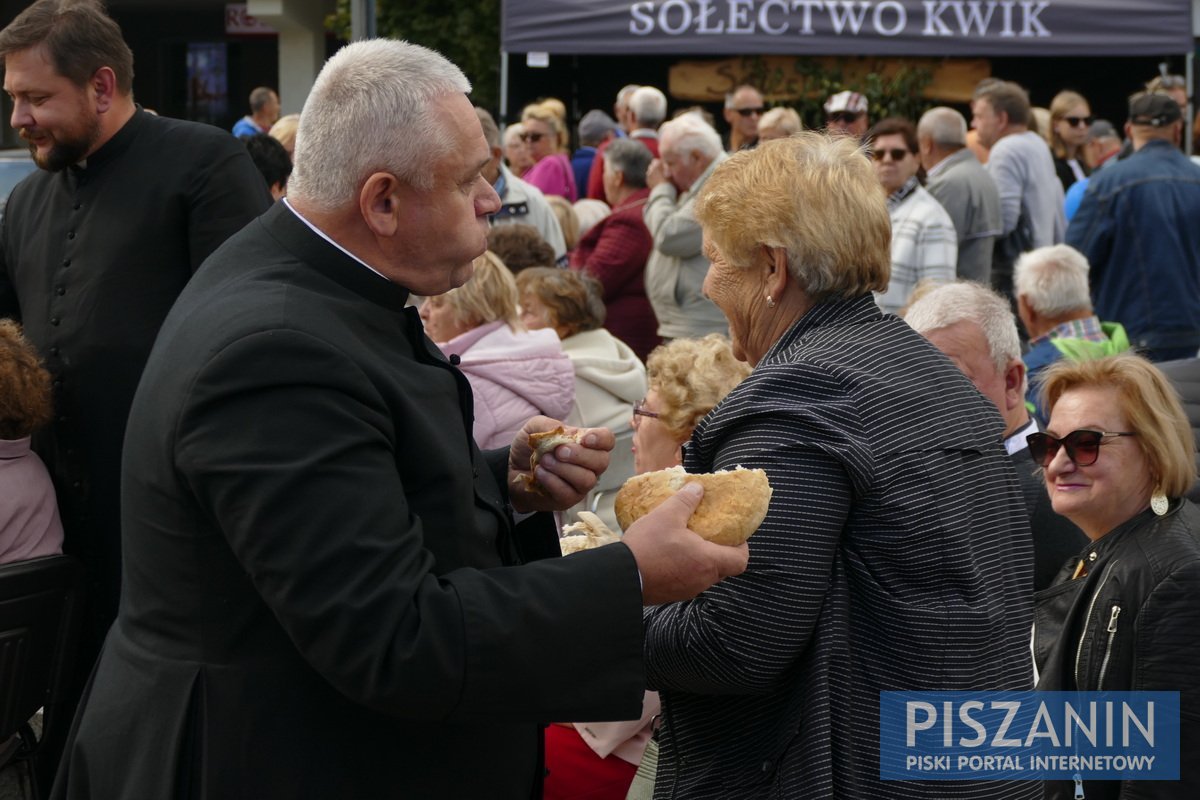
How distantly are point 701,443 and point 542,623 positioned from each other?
0.66 m

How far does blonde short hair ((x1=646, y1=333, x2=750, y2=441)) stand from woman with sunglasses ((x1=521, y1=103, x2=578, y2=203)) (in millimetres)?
6111

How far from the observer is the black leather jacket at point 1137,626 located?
114 inches

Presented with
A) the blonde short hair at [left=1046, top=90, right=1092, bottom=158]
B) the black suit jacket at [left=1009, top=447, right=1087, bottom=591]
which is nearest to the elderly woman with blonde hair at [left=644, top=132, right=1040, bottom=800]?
the black suit jacket at [left=1009, top=447, right=1087, bottom=591]

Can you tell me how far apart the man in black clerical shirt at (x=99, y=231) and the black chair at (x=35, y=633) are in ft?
0.80

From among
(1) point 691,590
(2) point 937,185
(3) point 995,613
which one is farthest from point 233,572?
(2) point 937,185

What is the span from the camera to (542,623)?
67.9 inches

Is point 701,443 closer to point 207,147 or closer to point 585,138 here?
point 207,147

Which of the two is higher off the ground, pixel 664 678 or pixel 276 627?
pixel 276 627

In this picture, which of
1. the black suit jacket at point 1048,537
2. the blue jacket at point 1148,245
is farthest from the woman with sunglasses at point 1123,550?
the blue jacket at point 1148,245

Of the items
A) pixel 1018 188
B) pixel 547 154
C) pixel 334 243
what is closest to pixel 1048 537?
pixel 334 243

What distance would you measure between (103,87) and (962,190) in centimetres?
518

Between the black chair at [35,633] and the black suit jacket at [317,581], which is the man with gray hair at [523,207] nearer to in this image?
the black chair at [35,633]

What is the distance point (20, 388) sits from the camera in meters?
3.38

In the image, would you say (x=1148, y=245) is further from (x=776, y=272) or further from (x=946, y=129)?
(x=776, y=272)
